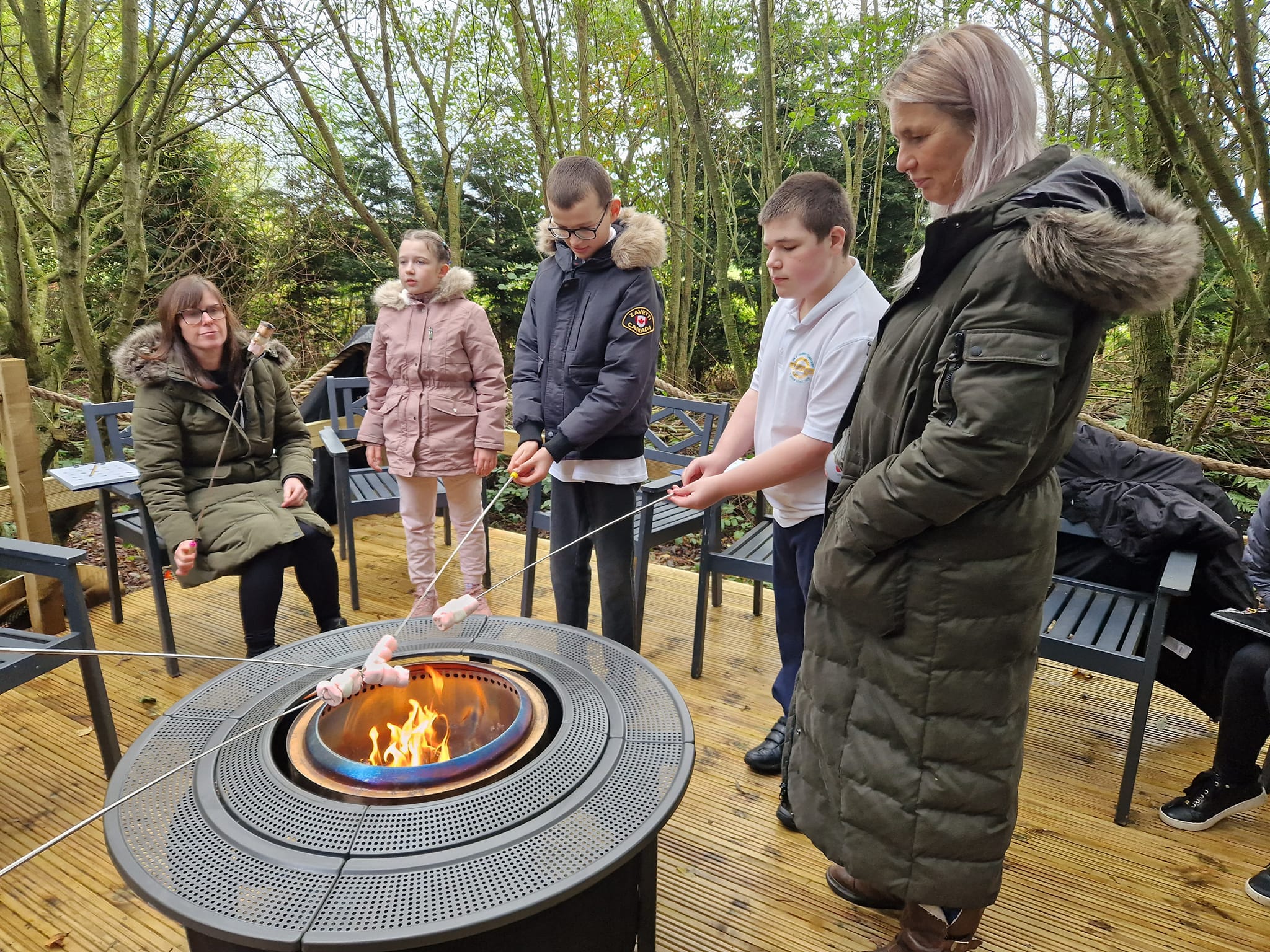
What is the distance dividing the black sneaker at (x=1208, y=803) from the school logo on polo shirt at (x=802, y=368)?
5.27ft

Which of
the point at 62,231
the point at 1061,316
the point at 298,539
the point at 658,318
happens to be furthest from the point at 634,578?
the point at 62,231

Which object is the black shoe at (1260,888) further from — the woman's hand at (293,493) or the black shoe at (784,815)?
the woman's hand at (293,493)

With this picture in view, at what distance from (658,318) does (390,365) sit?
1196 mm

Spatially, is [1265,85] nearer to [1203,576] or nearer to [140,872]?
[1203,576]

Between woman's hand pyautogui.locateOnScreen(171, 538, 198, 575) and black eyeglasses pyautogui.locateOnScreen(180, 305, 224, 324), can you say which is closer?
woman's hand pyautogui.locateOnScreen(171, 538, 198, 575)

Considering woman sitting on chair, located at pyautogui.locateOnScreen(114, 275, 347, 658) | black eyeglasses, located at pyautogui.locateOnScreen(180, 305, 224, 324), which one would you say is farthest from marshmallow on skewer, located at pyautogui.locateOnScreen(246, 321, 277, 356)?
black eyeglasses, located at pyautogui.locateOnScreen(180, 305, 224, 324)

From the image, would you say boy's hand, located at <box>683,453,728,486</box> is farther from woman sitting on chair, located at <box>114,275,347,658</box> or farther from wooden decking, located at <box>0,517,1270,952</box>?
woman sitting on chair, located at <box>114,275,347,658</box>

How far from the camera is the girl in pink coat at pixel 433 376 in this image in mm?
2846

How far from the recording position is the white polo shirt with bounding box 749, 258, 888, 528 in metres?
1.74

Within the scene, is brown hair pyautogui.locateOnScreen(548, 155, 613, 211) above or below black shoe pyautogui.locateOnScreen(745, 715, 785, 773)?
above

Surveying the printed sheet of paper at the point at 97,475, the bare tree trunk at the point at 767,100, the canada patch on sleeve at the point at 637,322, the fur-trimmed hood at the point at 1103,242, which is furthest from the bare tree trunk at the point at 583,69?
the fur-trimmed hood at the point at 1103,242

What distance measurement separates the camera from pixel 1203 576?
216 cm

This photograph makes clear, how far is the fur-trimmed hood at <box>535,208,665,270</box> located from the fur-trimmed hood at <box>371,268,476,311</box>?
0.67m

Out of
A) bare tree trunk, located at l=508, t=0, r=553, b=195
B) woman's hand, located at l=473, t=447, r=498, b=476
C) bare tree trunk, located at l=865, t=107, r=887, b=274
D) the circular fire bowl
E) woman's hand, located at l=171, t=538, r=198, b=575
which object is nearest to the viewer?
the circular fire bowl
